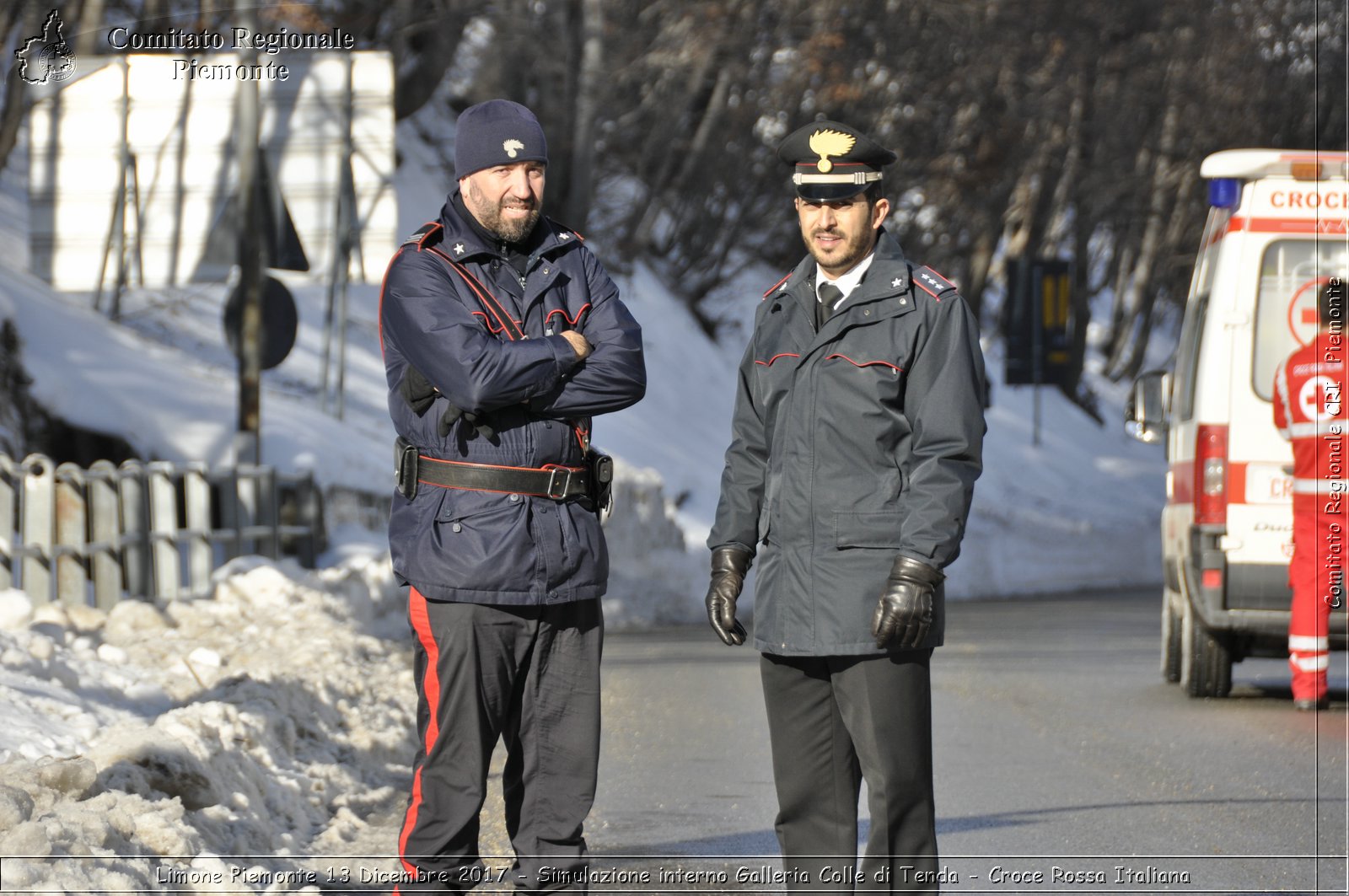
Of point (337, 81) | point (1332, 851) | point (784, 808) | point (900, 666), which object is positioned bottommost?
point (1332, 851)

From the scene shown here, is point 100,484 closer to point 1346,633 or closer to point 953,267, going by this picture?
point 1346,633

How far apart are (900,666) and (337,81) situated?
1736 cm

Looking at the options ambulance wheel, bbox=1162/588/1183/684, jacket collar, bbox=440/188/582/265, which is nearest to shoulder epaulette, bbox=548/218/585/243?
jacket collar, bbox=440/188/582/265

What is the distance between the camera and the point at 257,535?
1477cm

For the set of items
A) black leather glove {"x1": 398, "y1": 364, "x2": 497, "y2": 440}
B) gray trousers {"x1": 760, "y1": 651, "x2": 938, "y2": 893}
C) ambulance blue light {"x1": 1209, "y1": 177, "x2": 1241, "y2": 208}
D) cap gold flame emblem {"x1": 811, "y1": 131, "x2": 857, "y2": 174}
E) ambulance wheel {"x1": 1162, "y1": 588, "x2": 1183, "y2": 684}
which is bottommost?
ambulance wheel {"x1": 1162, "y1": 588, "x2": 1183, "y2": 684}

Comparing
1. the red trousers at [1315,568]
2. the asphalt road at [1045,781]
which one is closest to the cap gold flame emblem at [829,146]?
the asphalt road at [1045,781]

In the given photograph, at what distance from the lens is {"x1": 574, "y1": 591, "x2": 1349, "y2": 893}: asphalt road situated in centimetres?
696

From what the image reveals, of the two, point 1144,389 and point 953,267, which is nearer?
point 1144,389

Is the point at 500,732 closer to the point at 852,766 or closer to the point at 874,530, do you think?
the point at 852,766

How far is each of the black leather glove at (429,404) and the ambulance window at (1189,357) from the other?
22.9 ft

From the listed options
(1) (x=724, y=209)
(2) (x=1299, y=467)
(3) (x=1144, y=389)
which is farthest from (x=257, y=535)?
(1) (x=724, y=209)

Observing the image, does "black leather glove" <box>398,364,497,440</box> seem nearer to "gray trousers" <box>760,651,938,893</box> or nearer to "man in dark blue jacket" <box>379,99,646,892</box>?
"man in dark blue jacket" <box>379,99,646,892</box>

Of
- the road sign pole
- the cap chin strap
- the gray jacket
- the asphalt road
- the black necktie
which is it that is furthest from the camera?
the road sign pole

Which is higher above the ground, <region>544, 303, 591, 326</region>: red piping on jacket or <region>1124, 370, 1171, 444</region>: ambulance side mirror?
<region>544, 303, 591, 326</region>: red piping on jacket
